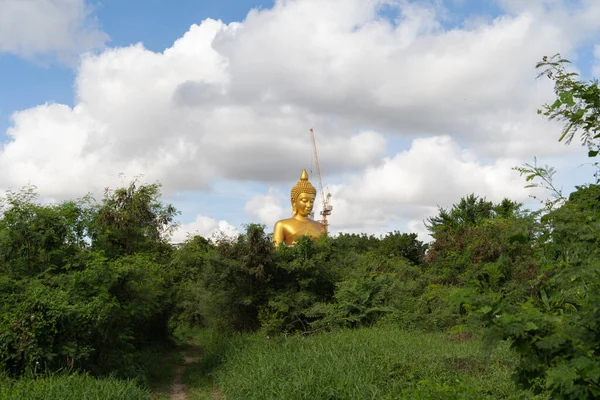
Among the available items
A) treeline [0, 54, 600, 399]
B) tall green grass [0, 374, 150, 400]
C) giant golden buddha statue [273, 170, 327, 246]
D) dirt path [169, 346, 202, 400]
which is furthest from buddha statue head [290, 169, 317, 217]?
tall green grass [0, 374, 150, 400]

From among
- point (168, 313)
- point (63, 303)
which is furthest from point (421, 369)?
point (168, 313)

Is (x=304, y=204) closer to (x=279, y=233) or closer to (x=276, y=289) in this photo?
(x=279, y=233)

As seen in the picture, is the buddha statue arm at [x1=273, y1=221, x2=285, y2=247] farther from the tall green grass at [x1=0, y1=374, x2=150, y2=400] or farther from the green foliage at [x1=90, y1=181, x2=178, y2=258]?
the tall green grass at [x1=0, y1=374, x2=150, y2=400]

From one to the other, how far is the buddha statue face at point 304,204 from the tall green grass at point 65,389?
13148 mm

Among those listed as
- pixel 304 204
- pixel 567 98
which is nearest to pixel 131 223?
pixel 304 204

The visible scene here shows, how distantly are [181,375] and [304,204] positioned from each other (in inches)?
368

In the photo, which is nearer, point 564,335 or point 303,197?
point 564,335

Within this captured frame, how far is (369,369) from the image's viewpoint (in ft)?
24.8

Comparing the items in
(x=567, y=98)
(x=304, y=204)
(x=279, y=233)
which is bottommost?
(x=567, y=98)

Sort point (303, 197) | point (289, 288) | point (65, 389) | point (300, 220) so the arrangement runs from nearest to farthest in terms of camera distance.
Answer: point (65, 389) < point (289, 288) < point (300, 220) < point (303, 197)

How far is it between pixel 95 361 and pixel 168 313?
6.38m

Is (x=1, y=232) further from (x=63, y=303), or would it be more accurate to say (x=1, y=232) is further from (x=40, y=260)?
(x=63, y=303)

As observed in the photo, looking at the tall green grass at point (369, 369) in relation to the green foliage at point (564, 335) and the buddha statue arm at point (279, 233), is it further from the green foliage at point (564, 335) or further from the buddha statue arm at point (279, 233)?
the buddha statue arm at point (279, 233)

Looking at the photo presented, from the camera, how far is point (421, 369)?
24.5ft
